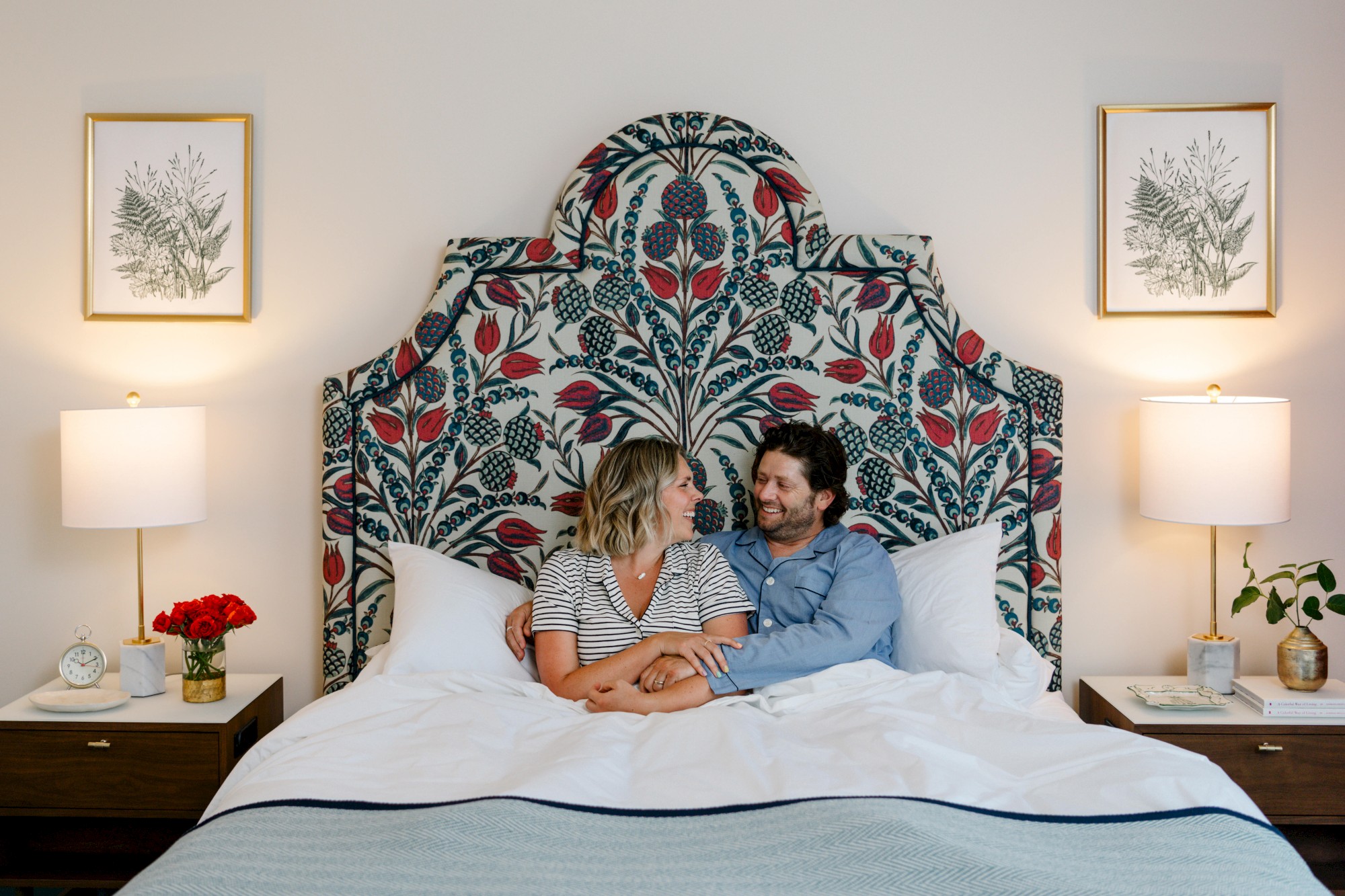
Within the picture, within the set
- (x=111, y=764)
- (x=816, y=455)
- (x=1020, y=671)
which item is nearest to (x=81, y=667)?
(x=111, y=764)

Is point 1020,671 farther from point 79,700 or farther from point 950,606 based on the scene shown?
point 79,700

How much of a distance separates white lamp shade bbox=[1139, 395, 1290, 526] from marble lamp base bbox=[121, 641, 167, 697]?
8.30 feet

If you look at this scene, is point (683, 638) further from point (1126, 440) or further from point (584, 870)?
point (1126, 440)

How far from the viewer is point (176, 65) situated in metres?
2.62

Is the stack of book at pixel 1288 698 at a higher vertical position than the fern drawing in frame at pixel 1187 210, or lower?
lower

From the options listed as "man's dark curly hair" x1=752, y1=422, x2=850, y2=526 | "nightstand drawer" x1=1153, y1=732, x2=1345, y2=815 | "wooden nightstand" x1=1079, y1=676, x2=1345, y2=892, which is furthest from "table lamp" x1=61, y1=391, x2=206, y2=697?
"nightstand drawer" x1=1153, y1=732, x2=1345, y2=815

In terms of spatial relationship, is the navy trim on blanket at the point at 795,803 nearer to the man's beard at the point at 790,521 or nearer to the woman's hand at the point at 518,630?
the woman's hand at the point at 518,630

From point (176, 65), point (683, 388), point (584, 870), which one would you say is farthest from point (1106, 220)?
point (176, 65)

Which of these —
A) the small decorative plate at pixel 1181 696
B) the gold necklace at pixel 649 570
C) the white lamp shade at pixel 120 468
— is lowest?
the small decorative plate at pixel 1181 696

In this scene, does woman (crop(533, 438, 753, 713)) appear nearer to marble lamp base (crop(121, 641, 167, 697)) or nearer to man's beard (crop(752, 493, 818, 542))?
man's beard (crop(752, 493, 818, 542))

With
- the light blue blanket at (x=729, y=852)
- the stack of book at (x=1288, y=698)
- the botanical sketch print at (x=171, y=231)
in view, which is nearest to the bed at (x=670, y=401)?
the stack of book at (x=1288, y=698)

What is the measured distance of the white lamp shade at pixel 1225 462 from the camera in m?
2.28

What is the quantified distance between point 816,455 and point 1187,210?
1.26 metres

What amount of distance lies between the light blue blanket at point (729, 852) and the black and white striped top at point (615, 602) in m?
0.73
